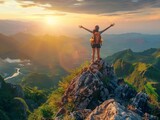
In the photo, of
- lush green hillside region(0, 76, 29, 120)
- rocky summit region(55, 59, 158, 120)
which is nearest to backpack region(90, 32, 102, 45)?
rocky summit region(55, 59, 158, 120)

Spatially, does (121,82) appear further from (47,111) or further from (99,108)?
(99,108)

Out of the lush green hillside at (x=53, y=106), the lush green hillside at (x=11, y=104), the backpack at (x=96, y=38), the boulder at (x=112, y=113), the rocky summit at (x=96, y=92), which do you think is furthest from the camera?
the lush green hillside at (x=11, y=104)

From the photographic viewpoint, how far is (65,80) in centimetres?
5269

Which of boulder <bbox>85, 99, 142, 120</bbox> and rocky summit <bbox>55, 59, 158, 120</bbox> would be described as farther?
rocky summit <bbox>55, 59, 158, 120</bbox>

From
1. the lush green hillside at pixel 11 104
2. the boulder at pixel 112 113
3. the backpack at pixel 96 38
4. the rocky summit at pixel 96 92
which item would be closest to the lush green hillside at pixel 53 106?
the rocky summit at pixel 96 92

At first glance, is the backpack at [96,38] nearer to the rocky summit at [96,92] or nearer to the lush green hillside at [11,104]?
the rocky summit at [96,92]

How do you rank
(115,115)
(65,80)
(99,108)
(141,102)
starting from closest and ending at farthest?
(115,115), (99,108), (141,102), (65,80)

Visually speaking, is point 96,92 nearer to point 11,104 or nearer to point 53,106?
point 53,106

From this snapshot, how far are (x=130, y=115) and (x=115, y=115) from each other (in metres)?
1.75

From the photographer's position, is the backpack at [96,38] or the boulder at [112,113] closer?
the boulder at [112,113]

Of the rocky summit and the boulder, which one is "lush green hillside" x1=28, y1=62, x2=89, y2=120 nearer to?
the rocky summit

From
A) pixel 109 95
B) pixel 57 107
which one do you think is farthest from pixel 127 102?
pixel 57 107

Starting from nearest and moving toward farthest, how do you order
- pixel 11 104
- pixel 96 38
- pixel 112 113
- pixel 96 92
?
1. pixel 112 113
2. pixel 96 92
3. pixel 96 38
4. pixel 11 104

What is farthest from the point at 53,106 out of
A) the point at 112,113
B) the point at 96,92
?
the point at 112,113
